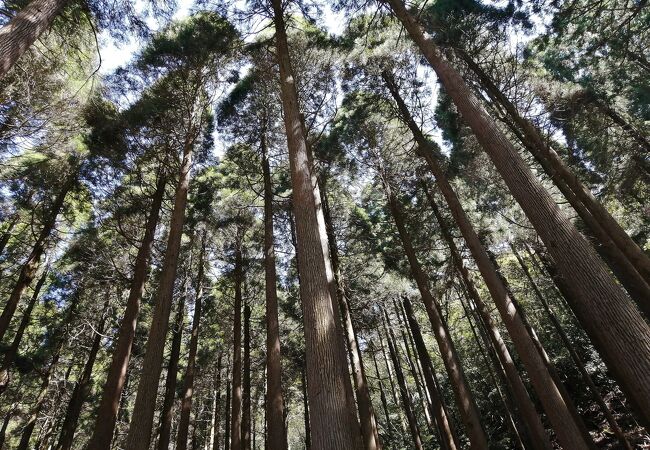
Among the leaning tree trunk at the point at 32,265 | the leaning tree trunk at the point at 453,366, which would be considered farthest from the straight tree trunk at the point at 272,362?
the leaning tree trunk at the point at 32,265

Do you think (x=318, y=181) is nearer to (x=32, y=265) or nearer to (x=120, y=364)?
(x=120, y=364)

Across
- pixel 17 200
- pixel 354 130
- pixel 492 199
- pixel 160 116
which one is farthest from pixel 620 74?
pixel 17 200

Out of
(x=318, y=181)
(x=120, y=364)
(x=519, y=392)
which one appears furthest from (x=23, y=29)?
(x=519, y=392)

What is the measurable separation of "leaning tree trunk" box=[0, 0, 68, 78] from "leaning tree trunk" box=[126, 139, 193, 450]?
Result: 380 centimetres

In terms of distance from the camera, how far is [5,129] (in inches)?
349

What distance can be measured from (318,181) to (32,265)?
8.70 meters

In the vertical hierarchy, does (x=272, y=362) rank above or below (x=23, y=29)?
below

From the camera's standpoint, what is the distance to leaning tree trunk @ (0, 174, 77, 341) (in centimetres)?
894

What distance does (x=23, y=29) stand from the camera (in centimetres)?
505

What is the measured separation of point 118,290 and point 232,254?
13.9 feet

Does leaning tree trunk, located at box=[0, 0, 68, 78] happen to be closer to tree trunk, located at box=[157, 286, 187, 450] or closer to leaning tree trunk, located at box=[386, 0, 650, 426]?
A: leaning tree trunk, located at box=[386, 0, 650, 426]

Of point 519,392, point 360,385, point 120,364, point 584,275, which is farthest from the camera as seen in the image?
point 360,385

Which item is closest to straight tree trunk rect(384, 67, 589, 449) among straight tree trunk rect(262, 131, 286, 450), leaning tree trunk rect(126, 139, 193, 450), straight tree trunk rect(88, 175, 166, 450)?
straight tree trunk rect(262, 131, 286, 450)

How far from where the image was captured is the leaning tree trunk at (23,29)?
4719 millimetres
